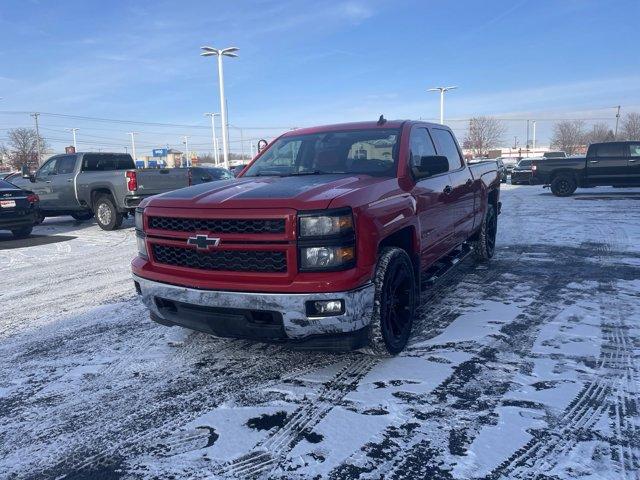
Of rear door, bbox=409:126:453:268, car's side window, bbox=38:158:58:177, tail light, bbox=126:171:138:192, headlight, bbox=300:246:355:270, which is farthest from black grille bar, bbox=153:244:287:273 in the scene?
car's side window, bbox=38:158:58:177

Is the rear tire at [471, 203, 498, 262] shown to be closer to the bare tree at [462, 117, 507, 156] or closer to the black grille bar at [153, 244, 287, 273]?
the black grille bar at [153, 244, 287, 273]

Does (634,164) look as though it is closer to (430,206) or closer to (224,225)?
(430,206)

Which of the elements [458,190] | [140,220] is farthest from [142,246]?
[458,190]

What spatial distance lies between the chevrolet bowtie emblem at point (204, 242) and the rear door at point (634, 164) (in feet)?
58.8

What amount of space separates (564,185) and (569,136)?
7282 cm

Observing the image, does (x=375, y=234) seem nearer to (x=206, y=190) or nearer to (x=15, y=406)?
(x=206, y=190)

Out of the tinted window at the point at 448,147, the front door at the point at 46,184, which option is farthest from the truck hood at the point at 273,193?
the front door at the point at 46,184

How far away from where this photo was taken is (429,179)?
179 inches

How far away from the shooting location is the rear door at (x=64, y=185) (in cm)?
1270

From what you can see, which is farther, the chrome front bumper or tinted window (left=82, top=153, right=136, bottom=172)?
tinted window (left=82, top=153, right=136, bottom=172)

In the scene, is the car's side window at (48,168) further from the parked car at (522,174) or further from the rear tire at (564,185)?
the parked car at (522,174)

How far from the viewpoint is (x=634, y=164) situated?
1681cm

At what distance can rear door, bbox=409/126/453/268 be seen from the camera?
4281 mm

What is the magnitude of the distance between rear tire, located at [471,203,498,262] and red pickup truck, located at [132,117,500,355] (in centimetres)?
253
